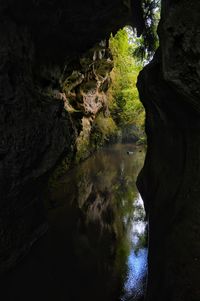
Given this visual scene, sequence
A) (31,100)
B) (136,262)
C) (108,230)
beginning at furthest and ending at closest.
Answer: (108,230) → (136,262) → (31,100)

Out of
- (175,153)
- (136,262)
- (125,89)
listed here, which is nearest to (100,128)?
(125,89)

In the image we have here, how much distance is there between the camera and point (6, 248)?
9.61m

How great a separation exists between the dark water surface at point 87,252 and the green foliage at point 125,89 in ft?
50.3

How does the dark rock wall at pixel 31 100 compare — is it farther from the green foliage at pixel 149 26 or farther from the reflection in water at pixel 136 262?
the reflection in water at pixel 136 262

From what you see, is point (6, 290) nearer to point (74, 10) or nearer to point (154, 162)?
point (154, 162)

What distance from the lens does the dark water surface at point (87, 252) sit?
8830 mm

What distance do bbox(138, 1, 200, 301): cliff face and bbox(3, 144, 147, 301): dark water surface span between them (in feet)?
5.75

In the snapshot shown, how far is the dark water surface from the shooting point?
Result: 8.83 m

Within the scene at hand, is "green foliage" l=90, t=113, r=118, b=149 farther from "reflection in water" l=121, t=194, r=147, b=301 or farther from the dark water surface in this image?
"reflection in water" l=121, t=194, r=147, b=301

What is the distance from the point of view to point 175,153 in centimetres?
834

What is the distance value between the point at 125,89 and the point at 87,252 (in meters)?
24.0

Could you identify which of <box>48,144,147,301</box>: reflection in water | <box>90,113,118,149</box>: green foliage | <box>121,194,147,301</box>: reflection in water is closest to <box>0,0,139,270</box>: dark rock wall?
<box>48,144,147,301</box>: reflection in water

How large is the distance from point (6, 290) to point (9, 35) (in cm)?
768

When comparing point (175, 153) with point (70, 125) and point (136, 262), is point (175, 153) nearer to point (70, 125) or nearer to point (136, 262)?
point (136, 262)
